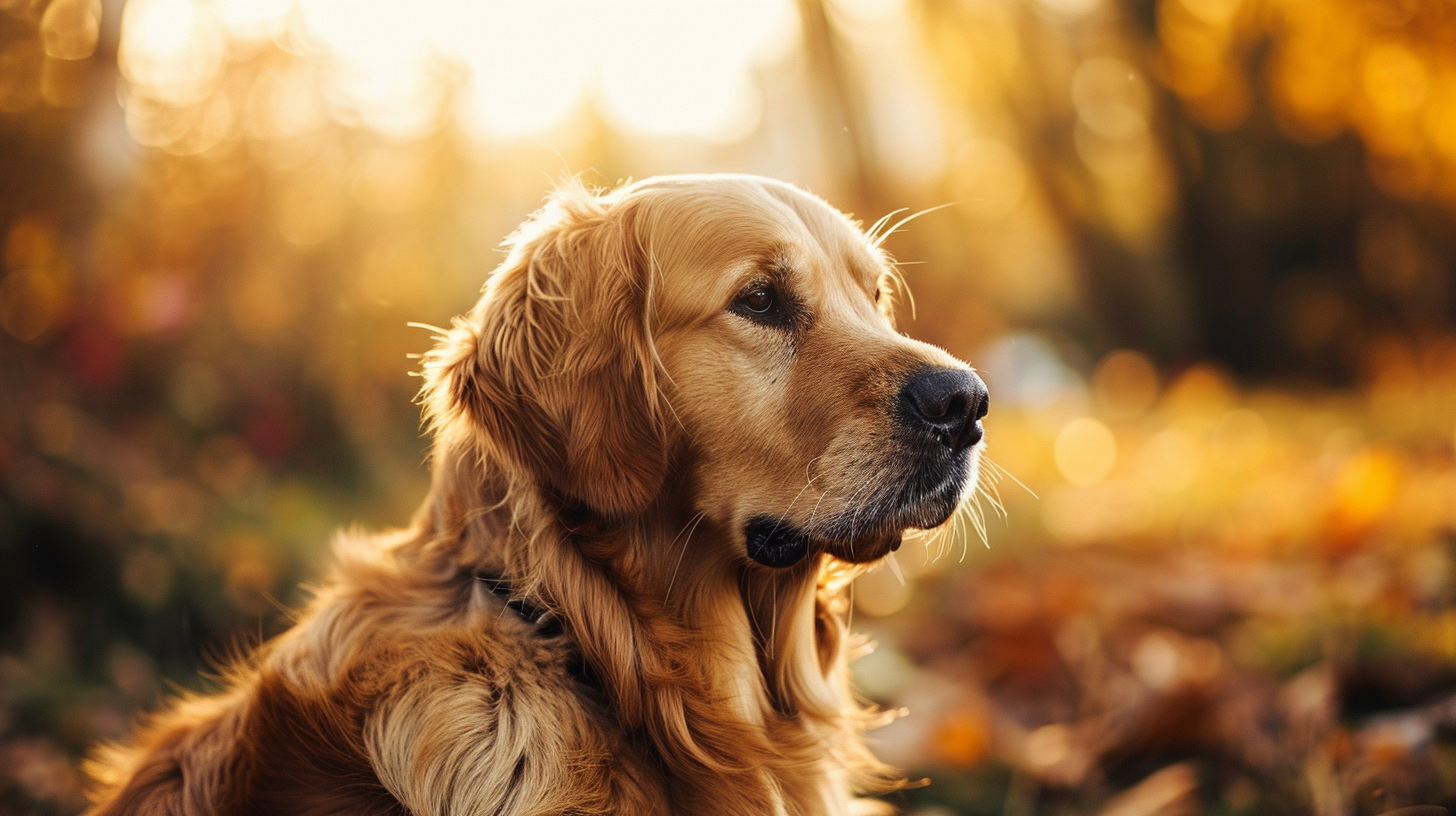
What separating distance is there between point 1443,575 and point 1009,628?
1.84 metres

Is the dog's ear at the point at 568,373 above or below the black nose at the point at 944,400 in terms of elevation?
above

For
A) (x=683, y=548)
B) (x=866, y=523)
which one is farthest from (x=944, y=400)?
(x=683, y=548)

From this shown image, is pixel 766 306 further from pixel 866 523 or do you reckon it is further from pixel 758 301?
pixel 866 523

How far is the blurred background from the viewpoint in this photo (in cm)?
373

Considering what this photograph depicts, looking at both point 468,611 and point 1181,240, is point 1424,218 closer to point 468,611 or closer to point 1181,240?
point 1181,240

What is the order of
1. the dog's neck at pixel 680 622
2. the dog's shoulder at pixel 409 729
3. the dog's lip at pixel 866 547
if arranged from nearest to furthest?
the dog's shoulder at pixel 409 729 < the dog's neck at pixel 680 622 < the dog's lip at pixel 866 547

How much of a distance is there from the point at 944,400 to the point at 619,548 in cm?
88

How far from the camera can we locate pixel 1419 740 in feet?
9.89

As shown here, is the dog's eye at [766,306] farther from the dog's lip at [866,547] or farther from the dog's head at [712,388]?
the dog's lip at [866,547]

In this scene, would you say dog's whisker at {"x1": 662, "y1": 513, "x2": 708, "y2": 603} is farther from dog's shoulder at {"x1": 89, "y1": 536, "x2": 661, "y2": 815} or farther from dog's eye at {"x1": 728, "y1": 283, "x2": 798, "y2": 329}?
dog's eye at {"x1": 728, "y1": 283, "x2": 798, "y2": 329}

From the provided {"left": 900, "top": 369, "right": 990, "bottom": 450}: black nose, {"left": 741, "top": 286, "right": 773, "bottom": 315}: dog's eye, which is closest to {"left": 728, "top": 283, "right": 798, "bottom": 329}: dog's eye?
{"left": 741, "top": 286, "right": 773, "bottom": 315}: dog's eye

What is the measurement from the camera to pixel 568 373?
7.77 feet

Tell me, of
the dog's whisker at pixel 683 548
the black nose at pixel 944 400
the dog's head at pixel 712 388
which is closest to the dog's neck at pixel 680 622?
the dog's whisker at pixel 683 548

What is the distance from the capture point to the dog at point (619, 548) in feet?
6.75
